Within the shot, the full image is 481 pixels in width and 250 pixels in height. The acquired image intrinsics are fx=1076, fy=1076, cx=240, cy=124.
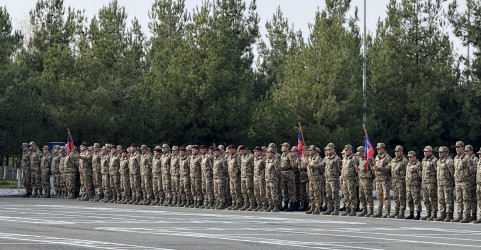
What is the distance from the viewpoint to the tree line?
4650cm

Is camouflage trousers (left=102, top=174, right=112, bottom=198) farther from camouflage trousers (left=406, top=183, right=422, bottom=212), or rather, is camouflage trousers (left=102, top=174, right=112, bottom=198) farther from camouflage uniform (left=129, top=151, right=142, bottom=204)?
camouflage trousers (left=406, top=183, right=422, bottom=212)

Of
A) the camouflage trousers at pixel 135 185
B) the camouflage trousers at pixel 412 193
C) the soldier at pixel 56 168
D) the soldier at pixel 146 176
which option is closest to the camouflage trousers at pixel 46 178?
the soldier at pixel 56 168

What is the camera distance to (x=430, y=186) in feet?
80.9

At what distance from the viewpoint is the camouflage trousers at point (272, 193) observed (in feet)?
92.3

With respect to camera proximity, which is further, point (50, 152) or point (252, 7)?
point (252, 7)

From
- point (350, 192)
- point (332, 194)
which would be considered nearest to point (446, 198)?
point (350, 192)

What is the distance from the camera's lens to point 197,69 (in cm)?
4709

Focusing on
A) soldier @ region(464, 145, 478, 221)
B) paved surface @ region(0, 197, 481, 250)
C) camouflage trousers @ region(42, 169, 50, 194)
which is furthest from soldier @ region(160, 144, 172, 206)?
soldier @ region(464, 145, 478, 221)

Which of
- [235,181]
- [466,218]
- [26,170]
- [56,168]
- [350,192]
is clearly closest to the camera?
[466,218]

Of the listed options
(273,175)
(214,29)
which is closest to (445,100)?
(214,29)

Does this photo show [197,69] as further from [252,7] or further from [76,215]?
[76,215]

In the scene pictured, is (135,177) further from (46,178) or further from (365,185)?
(365,185)

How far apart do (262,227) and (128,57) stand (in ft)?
94.4

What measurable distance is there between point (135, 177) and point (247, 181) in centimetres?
526
